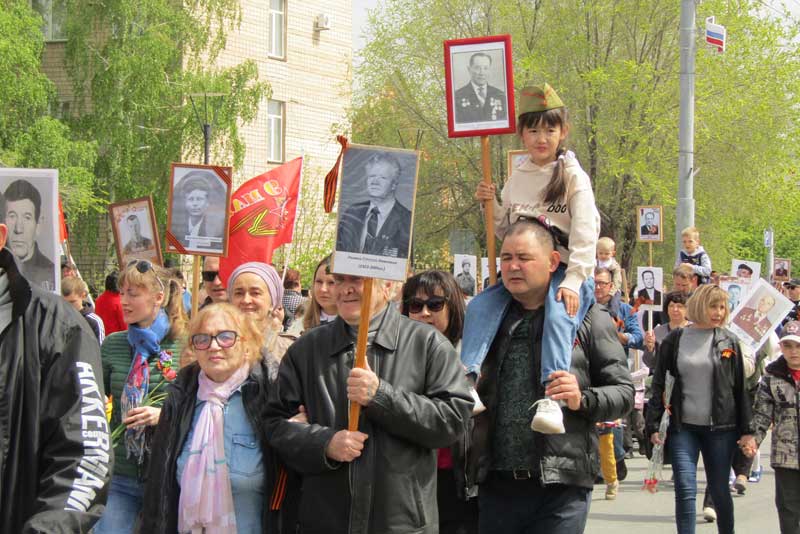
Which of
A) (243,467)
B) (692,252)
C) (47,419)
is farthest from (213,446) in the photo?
(692,252)

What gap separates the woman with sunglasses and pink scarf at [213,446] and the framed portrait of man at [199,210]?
307 centimetres

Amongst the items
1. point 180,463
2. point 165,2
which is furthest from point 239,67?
point 180,463

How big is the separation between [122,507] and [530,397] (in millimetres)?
2143

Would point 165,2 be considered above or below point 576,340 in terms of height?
above

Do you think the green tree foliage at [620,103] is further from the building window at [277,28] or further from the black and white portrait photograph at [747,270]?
the black and white portrait photograph at [747,270]

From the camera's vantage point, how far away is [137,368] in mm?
5984

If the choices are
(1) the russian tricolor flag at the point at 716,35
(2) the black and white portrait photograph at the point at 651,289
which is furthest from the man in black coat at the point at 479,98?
(1) the russian tricolor flag at the point at 716,35

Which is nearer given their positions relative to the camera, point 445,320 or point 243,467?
point 243,467

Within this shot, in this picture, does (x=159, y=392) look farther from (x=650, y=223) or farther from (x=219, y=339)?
(x=650, y=223)

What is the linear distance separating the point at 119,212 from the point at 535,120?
17.7 ft

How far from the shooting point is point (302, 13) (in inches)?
1614

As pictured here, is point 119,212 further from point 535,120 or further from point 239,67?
point 239,67

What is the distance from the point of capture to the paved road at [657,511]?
379 inches

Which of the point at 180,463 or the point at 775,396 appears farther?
the point at 775,396
